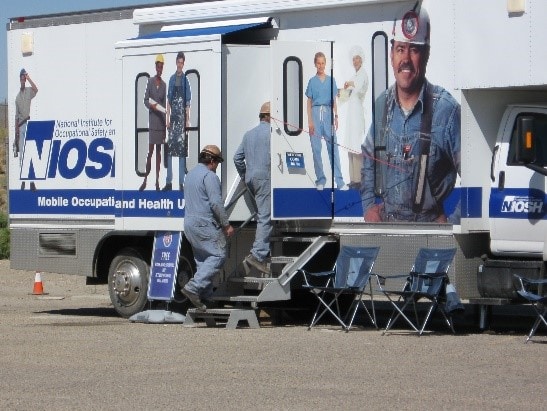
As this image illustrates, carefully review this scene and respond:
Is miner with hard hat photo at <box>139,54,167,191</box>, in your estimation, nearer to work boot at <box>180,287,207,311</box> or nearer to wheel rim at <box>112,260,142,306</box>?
wheel rim at <box>112,260,142,306</box>

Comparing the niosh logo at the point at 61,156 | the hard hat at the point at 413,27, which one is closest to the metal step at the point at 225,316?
the niosh logo at the point at 61,156

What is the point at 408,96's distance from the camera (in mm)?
13289

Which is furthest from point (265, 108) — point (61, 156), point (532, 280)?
point (532, 280)

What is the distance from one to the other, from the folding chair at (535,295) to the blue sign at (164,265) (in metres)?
3.91

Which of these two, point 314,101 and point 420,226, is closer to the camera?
point 420,226

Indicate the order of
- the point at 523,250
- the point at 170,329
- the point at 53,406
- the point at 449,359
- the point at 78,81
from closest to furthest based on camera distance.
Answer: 1. the point at 53,406
2. the point at 449,359
3. the point at 523,250
4. the point at 170,329
5. the point at 78,81

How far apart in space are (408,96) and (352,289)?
6.62 ft

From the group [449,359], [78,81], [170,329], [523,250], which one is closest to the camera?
[449,359]

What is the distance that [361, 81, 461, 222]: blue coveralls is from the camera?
42.7 feet

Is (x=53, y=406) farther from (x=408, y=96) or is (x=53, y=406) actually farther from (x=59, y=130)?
(x=59, y=130)

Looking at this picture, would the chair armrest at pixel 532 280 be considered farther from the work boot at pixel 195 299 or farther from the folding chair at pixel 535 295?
the work boot at pixel 195 299

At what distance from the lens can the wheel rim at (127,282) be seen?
15.2 meters

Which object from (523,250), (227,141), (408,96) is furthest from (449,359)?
(227,141)

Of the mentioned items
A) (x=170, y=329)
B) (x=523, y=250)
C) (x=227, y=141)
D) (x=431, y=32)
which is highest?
(x=431, y=32)
